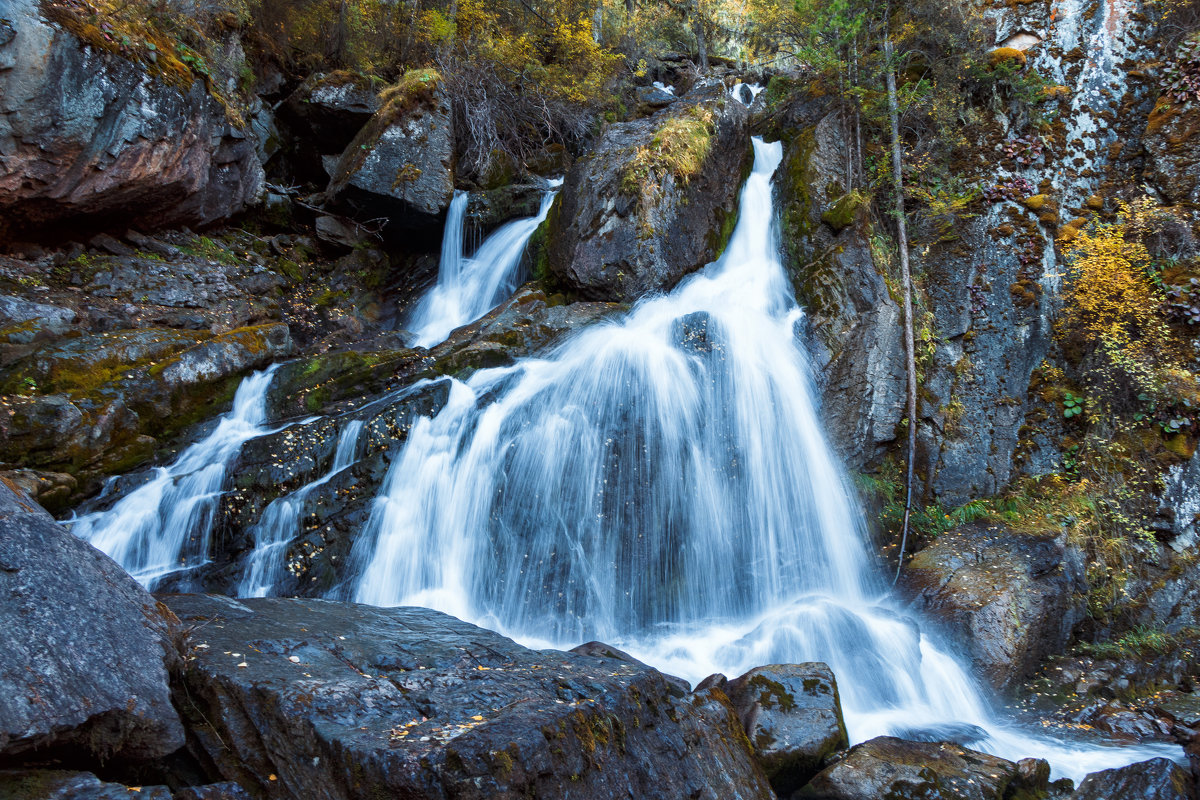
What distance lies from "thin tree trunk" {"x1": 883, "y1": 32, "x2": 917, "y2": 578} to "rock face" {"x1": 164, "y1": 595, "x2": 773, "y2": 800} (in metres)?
4.52

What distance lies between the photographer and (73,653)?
252 cm

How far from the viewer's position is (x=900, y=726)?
4965mm

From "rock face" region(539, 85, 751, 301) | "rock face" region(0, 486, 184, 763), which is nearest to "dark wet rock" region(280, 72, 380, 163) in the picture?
"rock face" region(539, 85, 751, 301)

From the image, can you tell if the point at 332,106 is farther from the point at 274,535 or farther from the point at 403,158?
the point at 274,535

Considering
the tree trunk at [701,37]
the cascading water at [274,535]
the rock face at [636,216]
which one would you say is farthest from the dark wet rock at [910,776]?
the tree trunk at [701,37]

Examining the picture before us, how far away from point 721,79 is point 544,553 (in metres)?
14.1

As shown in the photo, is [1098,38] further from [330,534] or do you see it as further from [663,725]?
[330,534]

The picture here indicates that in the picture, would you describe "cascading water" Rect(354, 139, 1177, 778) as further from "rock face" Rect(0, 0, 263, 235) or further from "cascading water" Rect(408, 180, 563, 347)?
"rock face" Rect(0, 0, 263, 235)

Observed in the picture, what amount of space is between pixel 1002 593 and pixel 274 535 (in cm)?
691

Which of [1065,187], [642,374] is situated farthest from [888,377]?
[1065,187]

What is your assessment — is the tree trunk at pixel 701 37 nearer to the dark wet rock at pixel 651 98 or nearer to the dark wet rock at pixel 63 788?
the dark wet rock at pixel 651 98

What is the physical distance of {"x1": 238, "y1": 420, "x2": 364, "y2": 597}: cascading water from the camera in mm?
5668

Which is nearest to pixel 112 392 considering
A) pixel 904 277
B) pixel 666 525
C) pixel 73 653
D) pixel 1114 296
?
pixel 73 653

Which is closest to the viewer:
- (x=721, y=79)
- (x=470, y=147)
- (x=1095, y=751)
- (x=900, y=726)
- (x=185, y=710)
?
(x=185, y=710)
